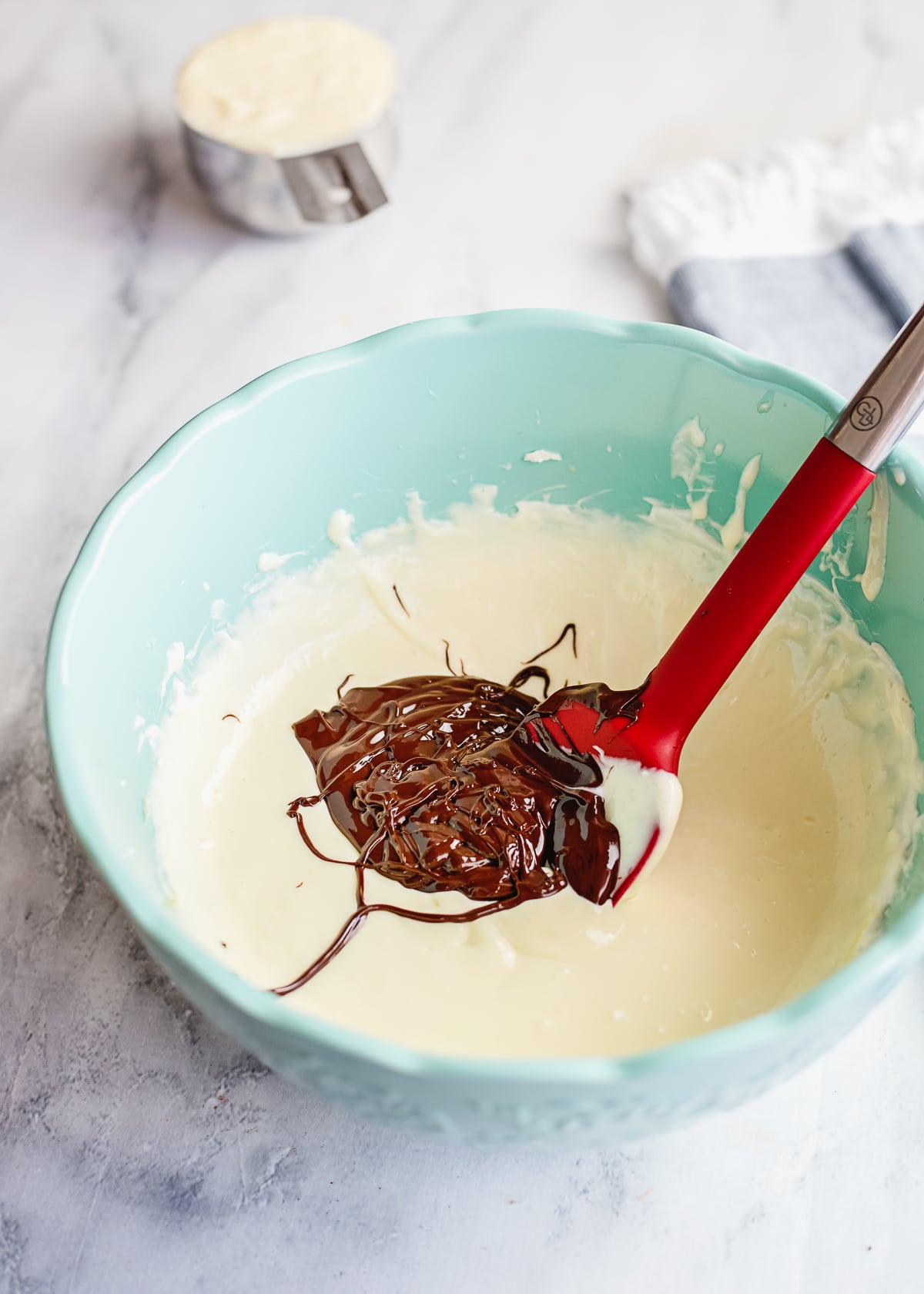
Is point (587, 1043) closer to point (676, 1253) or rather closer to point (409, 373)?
point (676, 1253)

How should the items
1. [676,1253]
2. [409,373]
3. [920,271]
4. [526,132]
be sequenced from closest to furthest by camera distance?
[676,1253]
[409,373]
[920,271]
[526,132]

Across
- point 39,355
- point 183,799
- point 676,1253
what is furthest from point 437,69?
point 676,1253

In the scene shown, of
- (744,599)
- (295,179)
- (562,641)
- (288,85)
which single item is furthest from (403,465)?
(288,85)

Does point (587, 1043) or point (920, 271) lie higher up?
point (920, 271)

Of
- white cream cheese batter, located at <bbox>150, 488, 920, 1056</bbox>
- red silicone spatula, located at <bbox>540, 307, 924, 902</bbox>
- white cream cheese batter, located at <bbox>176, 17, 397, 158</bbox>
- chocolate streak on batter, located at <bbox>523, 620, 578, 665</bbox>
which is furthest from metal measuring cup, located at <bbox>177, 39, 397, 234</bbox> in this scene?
red silicone spatula, located at <bbox>540, 307, 924, 902</bbox>

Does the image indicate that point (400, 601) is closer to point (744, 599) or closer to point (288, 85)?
point (744, 599)

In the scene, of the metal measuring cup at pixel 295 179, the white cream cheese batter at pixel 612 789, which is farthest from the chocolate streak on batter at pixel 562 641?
the metal measuring cup at pixel 295 179

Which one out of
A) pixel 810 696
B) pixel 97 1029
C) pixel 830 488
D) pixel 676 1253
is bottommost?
pixel 97 1029

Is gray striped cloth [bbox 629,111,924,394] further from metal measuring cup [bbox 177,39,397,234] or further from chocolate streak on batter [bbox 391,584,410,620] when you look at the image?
chocolate streak on batter [bbox 391,584,410,620]
